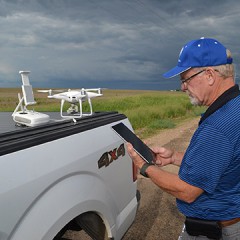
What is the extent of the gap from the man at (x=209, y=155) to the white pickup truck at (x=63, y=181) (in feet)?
1.25

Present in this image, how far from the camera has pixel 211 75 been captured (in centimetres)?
220

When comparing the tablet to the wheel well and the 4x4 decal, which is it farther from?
the wheel well

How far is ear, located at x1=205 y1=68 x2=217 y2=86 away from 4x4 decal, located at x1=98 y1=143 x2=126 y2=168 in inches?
39.2

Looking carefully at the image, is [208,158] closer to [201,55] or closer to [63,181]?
[201,55]

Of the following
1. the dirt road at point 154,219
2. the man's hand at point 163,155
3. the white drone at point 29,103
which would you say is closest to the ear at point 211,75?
the man's hand at point 163,155

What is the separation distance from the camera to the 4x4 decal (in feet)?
8.87

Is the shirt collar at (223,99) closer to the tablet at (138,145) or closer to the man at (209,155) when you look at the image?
the man at (209,155)

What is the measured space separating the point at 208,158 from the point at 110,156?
1.03 meters

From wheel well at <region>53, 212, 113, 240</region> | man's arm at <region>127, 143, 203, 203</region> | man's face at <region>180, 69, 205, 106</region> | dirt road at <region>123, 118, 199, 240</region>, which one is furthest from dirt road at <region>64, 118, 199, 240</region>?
man's face at <region>180, 69, 205, 106</region>

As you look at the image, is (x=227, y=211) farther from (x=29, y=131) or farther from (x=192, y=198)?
(x=29, y=131)

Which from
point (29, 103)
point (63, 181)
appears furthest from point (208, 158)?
point (29, 103)

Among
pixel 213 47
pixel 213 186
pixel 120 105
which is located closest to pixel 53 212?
pixel 213 186

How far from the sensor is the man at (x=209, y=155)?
2029mm

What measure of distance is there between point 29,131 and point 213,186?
4.31ft
